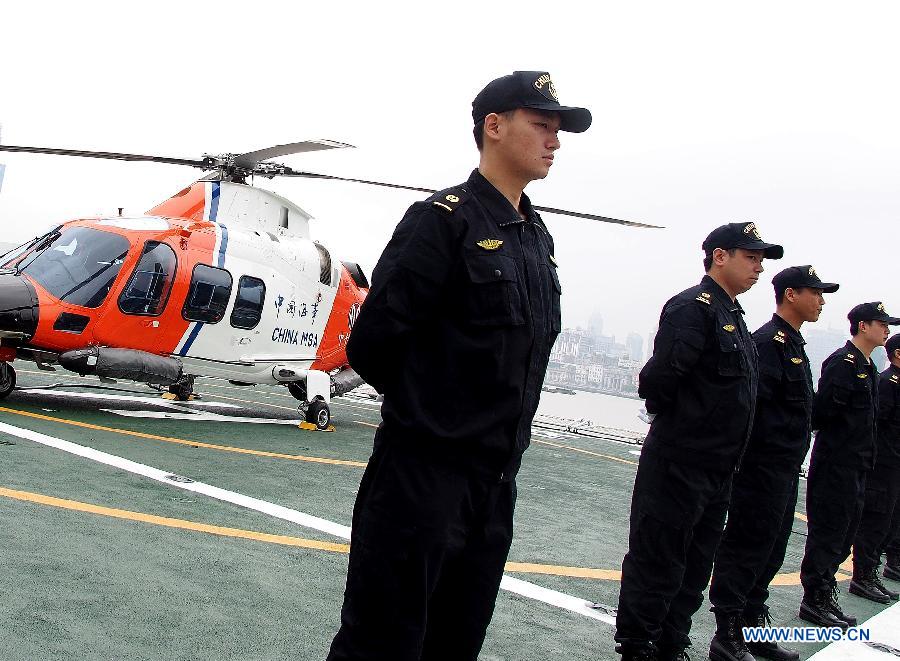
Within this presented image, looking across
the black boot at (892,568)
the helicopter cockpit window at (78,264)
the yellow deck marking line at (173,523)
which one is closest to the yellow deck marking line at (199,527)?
the yellow deck marking line at (173,523)

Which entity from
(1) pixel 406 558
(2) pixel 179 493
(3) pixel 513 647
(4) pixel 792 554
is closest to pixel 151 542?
(2) pixel 179 493

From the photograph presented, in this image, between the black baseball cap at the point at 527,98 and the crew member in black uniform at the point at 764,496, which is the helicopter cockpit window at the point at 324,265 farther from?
the black baseball cap at the point at 527,98

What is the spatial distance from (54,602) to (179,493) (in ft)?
7.31

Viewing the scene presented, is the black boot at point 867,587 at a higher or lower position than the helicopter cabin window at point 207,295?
lower

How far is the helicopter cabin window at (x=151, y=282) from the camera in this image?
341 inches

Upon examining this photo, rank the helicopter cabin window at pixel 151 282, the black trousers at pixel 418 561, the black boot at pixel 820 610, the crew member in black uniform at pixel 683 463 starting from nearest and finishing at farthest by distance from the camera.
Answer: the black trousers at pixel 418 561 < the crew member in black uniform at pixel 683 463 < the black boot at pixel 820 610 < the helicopter cabin window at pixel 151 282

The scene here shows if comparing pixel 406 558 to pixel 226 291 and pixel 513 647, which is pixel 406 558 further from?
pixel 226 291

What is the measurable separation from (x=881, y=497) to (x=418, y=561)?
5.48 m

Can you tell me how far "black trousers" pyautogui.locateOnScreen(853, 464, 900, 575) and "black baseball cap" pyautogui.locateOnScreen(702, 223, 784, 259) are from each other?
2891 millimetres

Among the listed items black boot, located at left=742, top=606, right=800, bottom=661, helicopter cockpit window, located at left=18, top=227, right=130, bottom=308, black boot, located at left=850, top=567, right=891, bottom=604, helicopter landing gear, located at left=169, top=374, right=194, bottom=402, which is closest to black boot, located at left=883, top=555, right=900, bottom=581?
black boot, located at left=850, top=567, right=891, bottom=604

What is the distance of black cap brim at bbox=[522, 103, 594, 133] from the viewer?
92.4 inches

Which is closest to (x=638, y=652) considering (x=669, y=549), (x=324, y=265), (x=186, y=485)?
(x=669, y=549)

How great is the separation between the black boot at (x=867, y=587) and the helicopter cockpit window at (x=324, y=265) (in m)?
7.22

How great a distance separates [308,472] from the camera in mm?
6973
